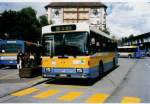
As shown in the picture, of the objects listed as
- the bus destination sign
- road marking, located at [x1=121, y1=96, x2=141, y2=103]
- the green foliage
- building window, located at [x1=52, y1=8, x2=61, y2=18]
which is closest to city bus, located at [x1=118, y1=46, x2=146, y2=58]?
the green foliage

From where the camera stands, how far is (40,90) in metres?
16.1

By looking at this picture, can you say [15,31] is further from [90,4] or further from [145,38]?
[90,4]

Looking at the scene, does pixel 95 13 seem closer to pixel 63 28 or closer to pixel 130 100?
pixel 63 28

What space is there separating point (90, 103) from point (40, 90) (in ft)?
13.9

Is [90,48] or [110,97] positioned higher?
[90,48]

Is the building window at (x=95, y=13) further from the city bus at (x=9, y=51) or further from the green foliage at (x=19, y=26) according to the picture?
the city bus at (x=9, y=51)

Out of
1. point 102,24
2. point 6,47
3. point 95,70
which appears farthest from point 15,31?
point 102,24

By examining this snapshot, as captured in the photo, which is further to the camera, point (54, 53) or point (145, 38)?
point (145, 38)

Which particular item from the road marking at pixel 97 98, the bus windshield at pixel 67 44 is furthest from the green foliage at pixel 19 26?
the road marking at pixel 97 98

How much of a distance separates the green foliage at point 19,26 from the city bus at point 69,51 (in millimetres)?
47824

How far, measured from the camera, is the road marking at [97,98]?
A: 1280cm

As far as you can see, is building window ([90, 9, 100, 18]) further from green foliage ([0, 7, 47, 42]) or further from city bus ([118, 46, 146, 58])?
green foliage ([0, 7, 47, 42])

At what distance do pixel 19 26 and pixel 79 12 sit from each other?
8547 centimetres

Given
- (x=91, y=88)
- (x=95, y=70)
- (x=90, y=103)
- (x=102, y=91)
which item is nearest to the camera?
(x=90, y=103)
